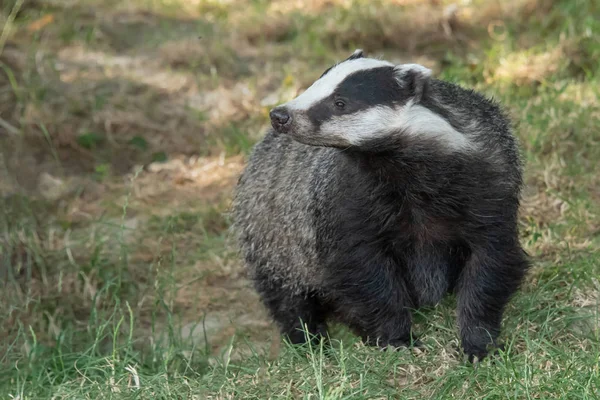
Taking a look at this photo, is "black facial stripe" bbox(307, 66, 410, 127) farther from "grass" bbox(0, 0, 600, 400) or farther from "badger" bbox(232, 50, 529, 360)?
"grass" bbox(0, 0, 600, 400)

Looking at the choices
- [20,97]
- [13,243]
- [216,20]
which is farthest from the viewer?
[216,20]

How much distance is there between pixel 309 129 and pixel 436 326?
106 cm

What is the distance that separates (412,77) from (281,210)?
115 centimetres

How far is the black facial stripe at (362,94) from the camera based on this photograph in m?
3.30

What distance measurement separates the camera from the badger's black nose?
129 inches

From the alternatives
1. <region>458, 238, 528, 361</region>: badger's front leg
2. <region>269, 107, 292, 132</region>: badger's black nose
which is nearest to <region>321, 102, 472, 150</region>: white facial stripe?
<region>269, 107, 292, 132</region>: badger's black nose

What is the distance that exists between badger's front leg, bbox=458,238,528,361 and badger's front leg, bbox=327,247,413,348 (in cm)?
24

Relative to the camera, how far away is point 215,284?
5242 mm

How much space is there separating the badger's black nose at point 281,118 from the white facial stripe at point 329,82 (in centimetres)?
3

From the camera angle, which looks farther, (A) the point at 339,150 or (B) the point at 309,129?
(A) the point at 339,150

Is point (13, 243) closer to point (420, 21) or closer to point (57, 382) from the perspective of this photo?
point (57, 382)

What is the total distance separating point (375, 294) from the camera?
365 centimetres

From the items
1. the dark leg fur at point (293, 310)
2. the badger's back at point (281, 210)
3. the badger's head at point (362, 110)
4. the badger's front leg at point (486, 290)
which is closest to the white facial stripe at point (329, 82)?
the badger's head at point (362, 110)

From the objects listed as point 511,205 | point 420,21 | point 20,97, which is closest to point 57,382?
point 511,205
